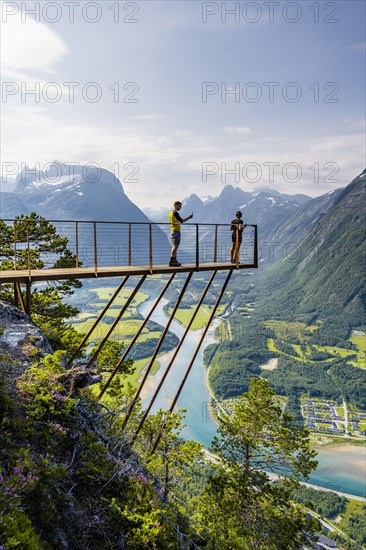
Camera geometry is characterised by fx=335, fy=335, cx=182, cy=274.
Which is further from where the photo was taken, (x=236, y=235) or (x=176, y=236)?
(x=236, y=235)

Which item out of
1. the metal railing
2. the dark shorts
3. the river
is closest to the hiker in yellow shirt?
the dark shorts

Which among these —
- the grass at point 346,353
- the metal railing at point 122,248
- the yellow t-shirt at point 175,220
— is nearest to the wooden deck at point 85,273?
the metal railing at point 122,248

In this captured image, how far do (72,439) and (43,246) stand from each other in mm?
17061

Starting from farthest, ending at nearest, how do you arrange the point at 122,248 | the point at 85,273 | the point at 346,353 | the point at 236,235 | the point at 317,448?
the point at 346,353
the point at 317,448
the point at 122,248
the point at 236,235
the point at 85,273

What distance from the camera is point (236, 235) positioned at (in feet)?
43.8

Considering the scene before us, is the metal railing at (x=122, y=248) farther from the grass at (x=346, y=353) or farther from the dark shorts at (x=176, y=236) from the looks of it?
the grass at (x=346, y=353)

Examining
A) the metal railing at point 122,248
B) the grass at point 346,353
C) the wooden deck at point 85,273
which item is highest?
the metal railing at point 122,248

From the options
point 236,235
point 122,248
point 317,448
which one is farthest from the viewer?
point 317,448

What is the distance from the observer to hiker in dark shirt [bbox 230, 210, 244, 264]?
43.1 ft

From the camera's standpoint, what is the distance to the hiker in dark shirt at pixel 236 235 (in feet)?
43.1

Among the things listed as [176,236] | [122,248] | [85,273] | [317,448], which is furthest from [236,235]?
[317,448]

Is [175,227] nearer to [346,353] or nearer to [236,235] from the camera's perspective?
[236,235]

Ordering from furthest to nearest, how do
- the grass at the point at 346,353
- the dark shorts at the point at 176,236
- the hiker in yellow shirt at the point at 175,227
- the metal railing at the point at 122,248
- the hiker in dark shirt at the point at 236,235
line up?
the grass at the point at 346,353 → the hiker in dark shirt at the point at 236,235 → the dark shorts at the point at 176,236 → the hiker in yellow shirt at the point at 175,227 → the metal railing at the point at 122,248

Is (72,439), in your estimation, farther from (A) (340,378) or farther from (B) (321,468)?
(A) (340,378)
